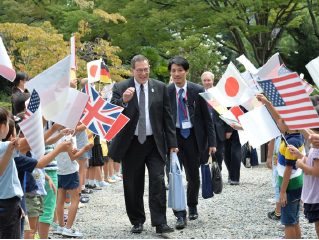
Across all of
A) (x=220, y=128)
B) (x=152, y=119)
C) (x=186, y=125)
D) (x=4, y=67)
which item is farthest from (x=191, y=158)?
(x=220, y=128)

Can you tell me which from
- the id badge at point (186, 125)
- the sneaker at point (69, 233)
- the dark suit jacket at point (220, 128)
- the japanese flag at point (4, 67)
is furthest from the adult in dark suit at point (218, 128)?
the japanese flag at point (4, 67)

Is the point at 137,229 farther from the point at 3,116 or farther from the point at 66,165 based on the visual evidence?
the point at 3,116

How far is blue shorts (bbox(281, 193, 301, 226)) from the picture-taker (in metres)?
4.82

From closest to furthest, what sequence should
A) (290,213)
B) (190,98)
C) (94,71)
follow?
(290,213) → (190,98) → (94,71)

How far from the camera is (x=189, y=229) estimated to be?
6.22 meters

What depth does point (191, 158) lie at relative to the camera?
6750 millimetres

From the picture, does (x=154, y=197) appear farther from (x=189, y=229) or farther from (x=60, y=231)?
(x=60, y=231)

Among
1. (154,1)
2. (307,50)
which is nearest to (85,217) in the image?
(154,1)

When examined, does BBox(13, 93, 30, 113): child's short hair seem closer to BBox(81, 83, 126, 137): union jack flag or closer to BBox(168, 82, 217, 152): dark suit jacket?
BBox(81, 83, 126, 137): union jack flag

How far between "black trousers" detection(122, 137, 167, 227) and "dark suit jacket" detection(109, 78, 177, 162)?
11cm

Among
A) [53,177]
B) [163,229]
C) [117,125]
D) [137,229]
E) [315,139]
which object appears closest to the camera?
[315,139]

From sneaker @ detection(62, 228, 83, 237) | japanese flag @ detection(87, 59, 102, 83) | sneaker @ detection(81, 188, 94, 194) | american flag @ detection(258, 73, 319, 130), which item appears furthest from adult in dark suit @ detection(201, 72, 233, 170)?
american flag @ detection(258, 73, 319, 130)

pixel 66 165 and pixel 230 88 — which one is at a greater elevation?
pixel 230 88

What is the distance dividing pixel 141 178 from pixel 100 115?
124 centimetres
